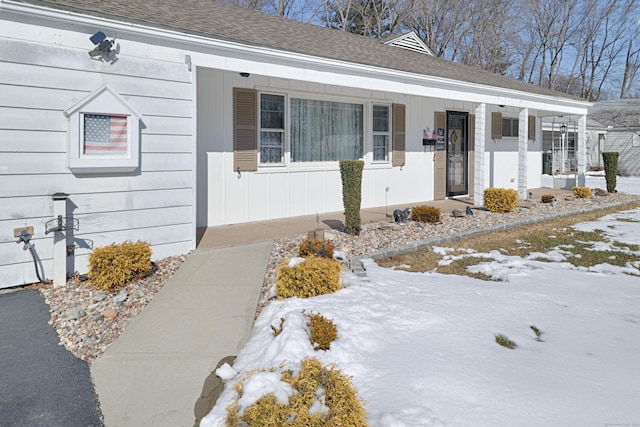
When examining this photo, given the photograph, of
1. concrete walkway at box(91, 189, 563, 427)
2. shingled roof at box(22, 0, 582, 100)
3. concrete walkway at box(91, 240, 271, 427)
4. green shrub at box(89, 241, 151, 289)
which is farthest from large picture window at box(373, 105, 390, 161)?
green shrub at box(89, 241, 151, 289)

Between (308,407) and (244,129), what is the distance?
5924 millimetres

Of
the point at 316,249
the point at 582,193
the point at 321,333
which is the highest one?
the point at 582,193

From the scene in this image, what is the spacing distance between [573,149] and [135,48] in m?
23.4

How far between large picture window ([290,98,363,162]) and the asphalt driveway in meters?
5.50

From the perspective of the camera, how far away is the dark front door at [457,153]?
11727 mm

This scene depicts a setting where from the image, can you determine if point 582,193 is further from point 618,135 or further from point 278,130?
point 618,135

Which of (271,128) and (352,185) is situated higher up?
(271,128)

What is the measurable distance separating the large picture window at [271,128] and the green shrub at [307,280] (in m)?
4.12

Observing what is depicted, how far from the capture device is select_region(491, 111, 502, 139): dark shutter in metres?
12.7

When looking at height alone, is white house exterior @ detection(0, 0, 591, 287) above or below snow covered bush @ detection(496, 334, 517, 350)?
above

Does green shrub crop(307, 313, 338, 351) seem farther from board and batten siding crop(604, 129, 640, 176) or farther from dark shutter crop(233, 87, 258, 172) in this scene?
board and batten siding crop(604, 129, 640, 176)

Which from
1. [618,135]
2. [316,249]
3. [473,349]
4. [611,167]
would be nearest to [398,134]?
[316,249]

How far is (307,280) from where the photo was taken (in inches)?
167

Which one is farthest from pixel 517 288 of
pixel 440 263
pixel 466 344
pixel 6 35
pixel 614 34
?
pixel 614 34
